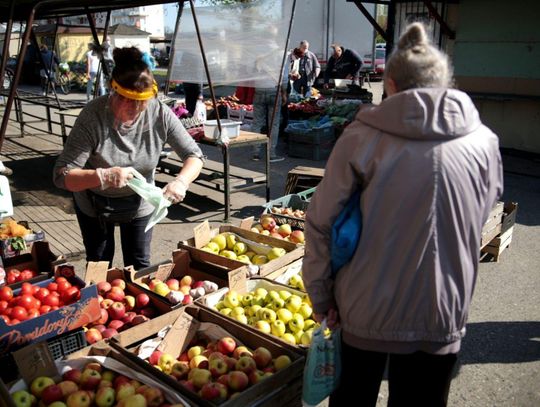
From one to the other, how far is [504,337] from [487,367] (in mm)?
461

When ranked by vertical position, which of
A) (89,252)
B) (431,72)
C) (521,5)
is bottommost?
(89,252)

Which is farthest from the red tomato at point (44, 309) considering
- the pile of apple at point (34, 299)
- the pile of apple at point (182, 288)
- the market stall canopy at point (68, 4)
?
the market stall canopy at point (68, 4)

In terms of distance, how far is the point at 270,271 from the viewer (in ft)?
11.3

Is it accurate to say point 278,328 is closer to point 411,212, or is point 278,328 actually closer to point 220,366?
point 220,366

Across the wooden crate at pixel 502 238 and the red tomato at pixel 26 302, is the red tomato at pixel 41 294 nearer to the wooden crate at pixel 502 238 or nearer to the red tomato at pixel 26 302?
the red tomato at pixel 26 302

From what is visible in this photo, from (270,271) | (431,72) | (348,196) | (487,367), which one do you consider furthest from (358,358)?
(487,367)

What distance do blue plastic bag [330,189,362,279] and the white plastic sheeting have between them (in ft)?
18.4

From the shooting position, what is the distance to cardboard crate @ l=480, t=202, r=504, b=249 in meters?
4.72

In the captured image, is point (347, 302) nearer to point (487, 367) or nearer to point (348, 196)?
point (348, 196)

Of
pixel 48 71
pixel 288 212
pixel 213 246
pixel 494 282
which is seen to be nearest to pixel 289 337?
pixel 213 246

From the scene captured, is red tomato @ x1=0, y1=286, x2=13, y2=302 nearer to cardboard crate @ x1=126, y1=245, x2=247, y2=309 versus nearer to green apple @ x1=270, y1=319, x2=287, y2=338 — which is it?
cardboard crate @ x1=126, y1=245, x2=247, y2=309

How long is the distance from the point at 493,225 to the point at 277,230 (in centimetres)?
213

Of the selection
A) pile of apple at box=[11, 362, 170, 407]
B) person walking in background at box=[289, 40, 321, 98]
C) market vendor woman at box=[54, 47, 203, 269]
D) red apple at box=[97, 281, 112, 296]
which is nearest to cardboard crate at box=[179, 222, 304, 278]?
market vendor woman at box=[54, 47, 203, 269]

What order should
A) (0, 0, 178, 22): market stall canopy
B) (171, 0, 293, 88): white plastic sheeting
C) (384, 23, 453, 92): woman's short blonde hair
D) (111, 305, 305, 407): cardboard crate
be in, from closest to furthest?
(384, 23, 453, 92): woman's short blonde hair
(111, 305, 305, 407): cardboard crate
(0, 0, 178, 22): market stall canopy
(171, 0, 293, 88): white plastic sheeting
